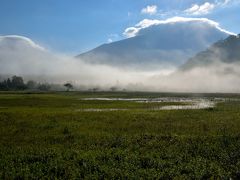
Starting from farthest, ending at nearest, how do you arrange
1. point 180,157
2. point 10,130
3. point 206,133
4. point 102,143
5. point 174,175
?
point 10,130, point 206,133, point 102,143, point 180,157, point 174,175

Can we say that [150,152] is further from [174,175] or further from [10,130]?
[10,130]

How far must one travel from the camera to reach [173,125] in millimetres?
39219

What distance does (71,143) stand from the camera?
2786 centimetres

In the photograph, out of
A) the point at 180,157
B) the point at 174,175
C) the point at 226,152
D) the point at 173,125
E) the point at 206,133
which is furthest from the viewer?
the point at 173,125

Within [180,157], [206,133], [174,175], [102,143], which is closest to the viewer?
[174,175]

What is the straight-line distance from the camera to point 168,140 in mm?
28531

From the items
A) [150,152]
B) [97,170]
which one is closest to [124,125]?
[150,152]

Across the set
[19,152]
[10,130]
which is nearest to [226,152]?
[19,152]

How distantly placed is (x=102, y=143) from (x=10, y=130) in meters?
13.2

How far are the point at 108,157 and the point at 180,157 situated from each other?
4804mm

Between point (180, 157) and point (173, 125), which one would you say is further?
point (173, 125)

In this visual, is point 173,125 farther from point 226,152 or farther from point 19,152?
point 19,152

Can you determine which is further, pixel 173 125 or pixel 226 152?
pixel 173 125

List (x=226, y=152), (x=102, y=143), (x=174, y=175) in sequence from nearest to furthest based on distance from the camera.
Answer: (x=174, y=175)
(x=226, y=152)
(x=102, y=143)
